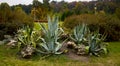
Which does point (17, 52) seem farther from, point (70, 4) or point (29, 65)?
point (70, 4)

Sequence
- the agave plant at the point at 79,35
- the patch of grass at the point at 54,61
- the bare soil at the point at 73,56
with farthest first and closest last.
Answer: the agave plant at the point at 79,35 → the bare soil at the point at 73,56 → the patch of grass at the point at 54,61

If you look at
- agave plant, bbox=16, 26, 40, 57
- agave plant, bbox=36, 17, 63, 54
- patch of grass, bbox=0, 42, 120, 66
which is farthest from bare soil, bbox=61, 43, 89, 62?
agave plant, bbox=16, 26, 40, 57

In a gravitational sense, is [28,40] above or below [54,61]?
above

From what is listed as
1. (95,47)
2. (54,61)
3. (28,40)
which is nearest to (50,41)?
(54,61)

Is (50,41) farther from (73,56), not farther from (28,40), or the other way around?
(28,40)

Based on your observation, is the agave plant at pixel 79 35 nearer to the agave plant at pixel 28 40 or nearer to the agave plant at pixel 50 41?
the agave plant at pixel 50 41

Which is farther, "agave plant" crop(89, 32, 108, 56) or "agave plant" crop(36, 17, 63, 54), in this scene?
"agave plant" crop(89, 32, 108, 56)

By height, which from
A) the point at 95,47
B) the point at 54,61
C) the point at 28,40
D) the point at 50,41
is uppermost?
the point at 50,41

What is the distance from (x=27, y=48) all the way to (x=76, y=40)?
9.11ft

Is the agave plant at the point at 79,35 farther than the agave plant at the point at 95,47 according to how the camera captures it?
Yes

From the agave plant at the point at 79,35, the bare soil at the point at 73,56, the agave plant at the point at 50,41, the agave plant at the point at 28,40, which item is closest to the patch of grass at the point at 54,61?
the bare soil at the point at 73,56

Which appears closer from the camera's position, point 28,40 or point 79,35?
point 28,40

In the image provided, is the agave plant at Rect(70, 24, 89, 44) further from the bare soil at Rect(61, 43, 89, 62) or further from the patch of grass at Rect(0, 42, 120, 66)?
the patch of grass at Rect(0, 42, 120, 66)

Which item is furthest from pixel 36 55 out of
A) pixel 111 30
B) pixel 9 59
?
pixel 111 30
